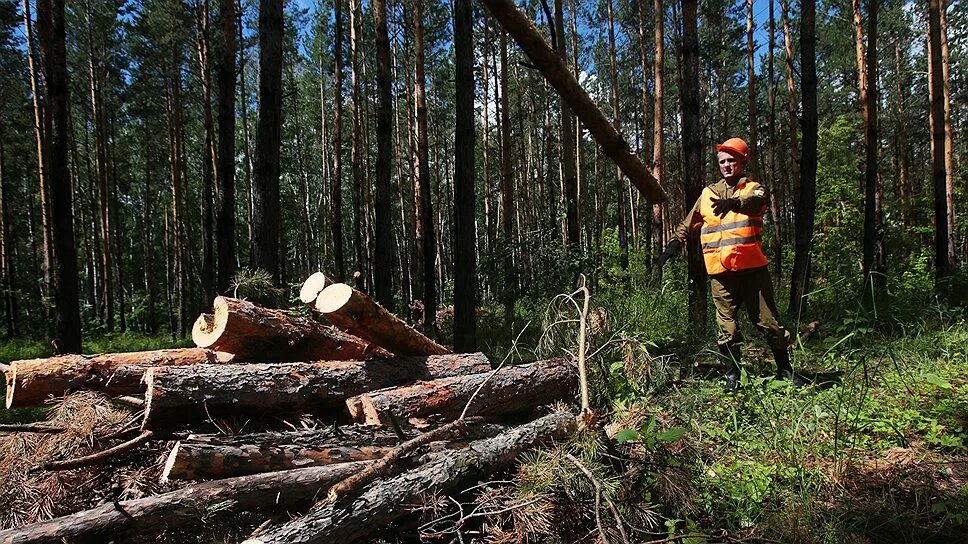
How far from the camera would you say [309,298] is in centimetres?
400

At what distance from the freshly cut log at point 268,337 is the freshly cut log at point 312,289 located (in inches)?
10.0

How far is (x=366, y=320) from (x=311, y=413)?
2.65ft

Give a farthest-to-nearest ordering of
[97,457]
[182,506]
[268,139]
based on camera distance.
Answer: [268,139] < [97,457] < [182,506]

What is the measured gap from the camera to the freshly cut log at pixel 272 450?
2.53m

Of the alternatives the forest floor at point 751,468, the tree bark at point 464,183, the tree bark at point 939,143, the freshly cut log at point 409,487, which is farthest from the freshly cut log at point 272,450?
the tree bark at point 939,143

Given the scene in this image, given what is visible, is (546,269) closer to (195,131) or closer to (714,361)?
(714,361)

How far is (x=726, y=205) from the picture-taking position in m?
4.04

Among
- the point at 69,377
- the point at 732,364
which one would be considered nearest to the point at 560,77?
the point at 732,364

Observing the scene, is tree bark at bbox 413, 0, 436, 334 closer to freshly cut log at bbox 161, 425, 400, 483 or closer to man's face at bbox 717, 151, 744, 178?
man's face at bbox 717, 151, 744, 178

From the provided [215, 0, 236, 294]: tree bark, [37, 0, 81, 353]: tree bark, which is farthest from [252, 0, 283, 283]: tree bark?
[37, 0, 81, 353]: tree bark

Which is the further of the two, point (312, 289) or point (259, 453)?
point (312, 289)

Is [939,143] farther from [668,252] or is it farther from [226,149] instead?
[226,149]

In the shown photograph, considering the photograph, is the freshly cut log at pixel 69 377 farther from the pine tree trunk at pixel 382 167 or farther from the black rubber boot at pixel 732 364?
the pine tree trunk at pixel 382 167

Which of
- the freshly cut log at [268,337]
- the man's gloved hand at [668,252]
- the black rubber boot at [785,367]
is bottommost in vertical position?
the black rubber boot at [785,367]
